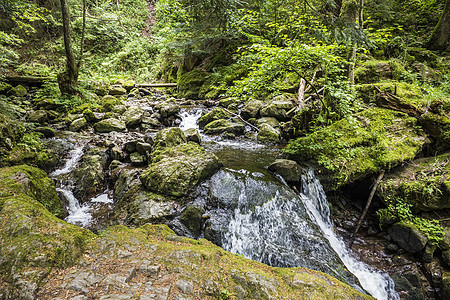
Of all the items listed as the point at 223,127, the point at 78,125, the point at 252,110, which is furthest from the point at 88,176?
the point at 252,110

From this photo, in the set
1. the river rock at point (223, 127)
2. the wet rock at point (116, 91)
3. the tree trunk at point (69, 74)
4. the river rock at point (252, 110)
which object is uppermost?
the tree trunk at point (69, 74)

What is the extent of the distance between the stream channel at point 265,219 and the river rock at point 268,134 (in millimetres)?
2466

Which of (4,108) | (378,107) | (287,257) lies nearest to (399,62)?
(378,107)

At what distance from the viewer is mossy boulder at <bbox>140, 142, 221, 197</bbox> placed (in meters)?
4.50

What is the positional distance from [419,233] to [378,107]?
385 cm

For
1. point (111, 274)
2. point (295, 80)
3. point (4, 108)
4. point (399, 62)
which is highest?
point (399, 62)

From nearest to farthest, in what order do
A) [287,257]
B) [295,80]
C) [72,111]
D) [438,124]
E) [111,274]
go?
[111,274] → [287,257] → [438,124] → [72,111] → [295,80]

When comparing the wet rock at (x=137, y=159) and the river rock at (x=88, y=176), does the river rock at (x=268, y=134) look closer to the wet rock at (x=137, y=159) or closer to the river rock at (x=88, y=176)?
the wet rock at (x=137, y=159)

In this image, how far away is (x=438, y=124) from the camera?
5152 millimetres

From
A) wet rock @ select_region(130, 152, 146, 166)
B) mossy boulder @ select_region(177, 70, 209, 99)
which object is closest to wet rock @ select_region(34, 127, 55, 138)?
wet rock @ select_region(130, 152, 146, 166)

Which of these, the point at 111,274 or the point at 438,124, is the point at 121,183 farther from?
the point at 438,124

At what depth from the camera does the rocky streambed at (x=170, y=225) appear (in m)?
1.98

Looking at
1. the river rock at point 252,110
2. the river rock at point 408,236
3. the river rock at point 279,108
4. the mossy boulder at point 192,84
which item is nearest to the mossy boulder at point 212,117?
the river rock at point 252,110

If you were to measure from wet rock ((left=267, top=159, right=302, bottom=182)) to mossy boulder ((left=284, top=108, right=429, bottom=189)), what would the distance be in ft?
1.90
